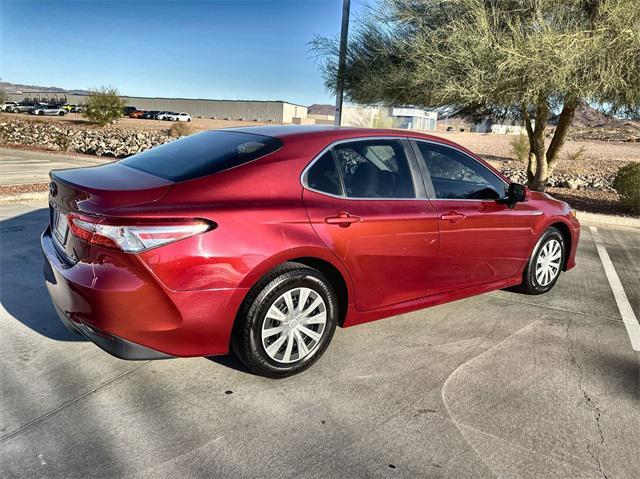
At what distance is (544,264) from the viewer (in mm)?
5086

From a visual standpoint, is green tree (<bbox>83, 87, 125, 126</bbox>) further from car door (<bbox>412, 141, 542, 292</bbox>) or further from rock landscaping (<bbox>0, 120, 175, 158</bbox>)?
car door (<bbox>412, 141, 542, 292</bbox>)

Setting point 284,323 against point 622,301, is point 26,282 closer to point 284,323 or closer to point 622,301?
point 284,323

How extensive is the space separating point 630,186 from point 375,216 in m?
9.32

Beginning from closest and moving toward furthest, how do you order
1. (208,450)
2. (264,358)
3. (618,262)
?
(208,450)
(264,358)
(618,262)

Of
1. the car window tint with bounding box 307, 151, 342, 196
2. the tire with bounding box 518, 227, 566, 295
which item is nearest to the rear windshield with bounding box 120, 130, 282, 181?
the car window tint with bounding box 307, 151, 342, 196

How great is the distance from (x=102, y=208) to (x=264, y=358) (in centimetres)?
132

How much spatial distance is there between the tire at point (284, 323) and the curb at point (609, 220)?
8.36 metres

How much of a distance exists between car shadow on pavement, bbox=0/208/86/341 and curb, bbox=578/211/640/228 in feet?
30.9

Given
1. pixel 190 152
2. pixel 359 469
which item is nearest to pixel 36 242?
pixel 190 152

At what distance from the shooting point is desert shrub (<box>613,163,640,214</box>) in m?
10.3

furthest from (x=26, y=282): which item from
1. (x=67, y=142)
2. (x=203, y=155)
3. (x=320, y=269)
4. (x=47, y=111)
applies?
(x=47, y=111)

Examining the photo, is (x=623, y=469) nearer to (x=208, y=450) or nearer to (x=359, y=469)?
(x=359, y=469)

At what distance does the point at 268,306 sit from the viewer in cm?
305

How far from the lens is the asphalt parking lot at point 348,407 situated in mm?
2506
